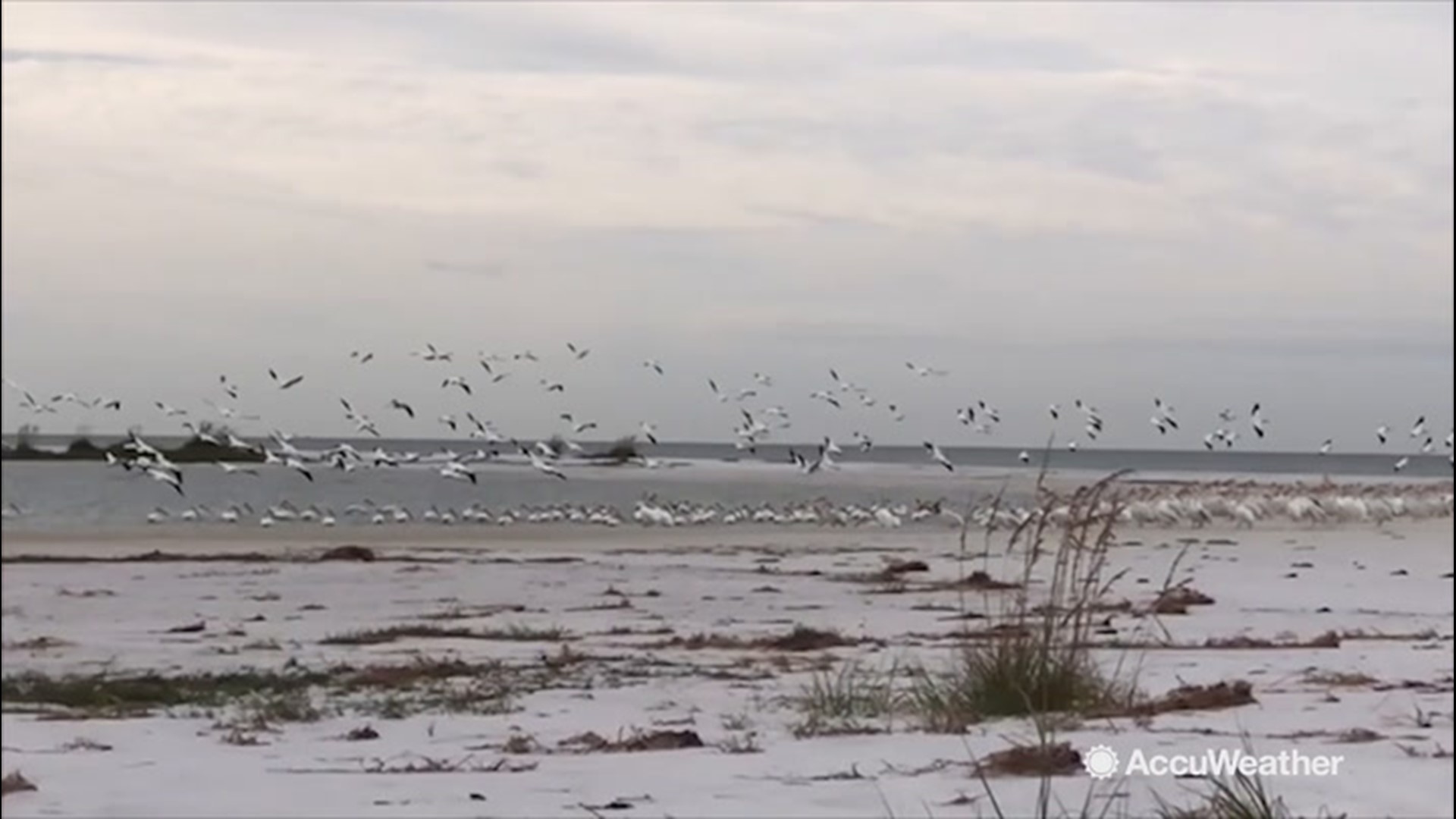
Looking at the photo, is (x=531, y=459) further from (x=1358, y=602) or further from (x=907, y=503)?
(x=907, y=503)

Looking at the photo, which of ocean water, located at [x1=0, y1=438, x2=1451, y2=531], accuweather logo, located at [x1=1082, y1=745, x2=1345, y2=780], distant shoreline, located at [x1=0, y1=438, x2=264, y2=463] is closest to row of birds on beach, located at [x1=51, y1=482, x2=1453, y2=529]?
ocean water, located at [x1=0, y1=438, x2=1451, y2=531]

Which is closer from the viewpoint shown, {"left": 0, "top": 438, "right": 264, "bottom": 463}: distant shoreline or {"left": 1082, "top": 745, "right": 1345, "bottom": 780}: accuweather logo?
{"left": 0, "top": 438, "right": 264, "bottom": 463}: distant shoreline

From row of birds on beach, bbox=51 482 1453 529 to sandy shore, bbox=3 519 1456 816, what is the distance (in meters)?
1.97

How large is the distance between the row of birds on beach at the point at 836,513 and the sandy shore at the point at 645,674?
1975 millimetres

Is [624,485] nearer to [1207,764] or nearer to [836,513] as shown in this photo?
[836,513]

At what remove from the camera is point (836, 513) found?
2147 centimetres

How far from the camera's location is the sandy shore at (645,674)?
4.63 m

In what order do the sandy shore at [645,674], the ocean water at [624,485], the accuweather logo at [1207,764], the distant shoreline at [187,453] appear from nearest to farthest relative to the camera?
the distant shoreline at [187,453] → the sandy shore at [645,674] → the accuweather logo at [1207,764] → the ocean water at [624,485]

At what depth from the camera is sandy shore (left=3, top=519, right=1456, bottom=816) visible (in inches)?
182

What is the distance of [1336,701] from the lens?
6.38m

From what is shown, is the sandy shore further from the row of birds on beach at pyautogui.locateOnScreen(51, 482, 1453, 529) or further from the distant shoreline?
the row of birds on beach at pyautogui.locateOnScreen(51, 482, 1453, 529)

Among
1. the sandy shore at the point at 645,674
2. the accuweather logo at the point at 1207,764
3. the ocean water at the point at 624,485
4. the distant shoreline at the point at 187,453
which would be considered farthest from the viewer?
the ocean water at the point at 624,485

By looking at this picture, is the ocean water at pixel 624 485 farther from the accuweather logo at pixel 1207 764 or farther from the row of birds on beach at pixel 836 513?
the accuweather logo at pixel 1207 764

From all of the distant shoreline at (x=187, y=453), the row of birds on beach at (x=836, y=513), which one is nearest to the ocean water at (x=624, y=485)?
the row of birds on beach at (x=836, y=513)
